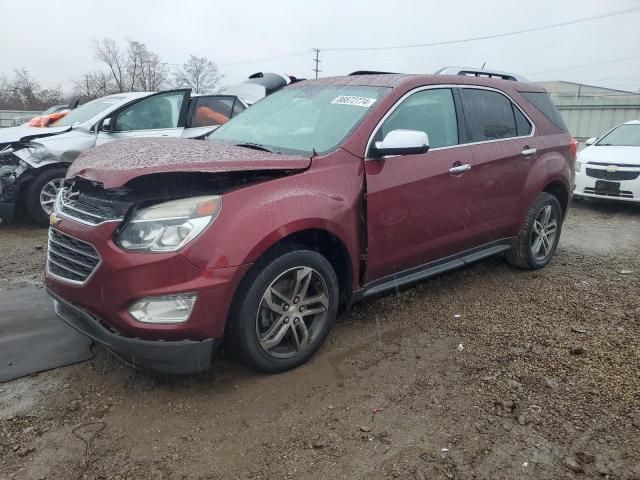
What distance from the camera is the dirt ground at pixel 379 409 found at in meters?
2.34

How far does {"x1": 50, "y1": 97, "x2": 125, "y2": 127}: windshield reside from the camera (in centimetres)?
716

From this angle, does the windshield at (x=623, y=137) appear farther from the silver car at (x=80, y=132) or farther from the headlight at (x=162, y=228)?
the headlight at (x=162, y=228)

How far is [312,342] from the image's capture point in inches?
125

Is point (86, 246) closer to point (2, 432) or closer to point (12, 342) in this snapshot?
point (2, 432)

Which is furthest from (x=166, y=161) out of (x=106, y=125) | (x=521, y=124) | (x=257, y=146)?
(x=106, y=125)

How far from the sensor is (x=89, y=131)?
22.3 feet

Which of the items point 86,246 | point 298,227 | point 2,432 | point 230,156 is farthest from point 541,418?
point 2,432

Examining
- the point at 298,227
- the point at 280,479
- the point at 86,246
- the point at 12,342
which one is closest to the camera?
the point at 280,479

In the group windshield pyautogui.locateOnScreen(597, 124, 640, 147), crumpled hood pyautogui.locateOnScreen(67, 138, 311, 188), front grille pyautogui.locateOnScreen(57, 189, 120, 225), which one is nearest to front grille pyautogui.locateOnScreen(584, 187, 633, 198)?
windshield pyautogui.locateOnScreen(597, 124, 640, 147)

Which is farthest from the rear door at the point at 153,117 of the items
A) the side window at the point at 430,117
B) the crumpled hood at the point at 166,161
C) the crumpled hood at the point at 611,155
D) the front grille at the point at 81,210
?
the crumpled hood at the point at 611,155

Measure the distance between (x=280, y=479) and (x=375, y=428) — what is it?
1.90 ft

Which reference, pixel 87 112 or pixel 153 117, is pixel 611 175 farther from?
pixel 87 112

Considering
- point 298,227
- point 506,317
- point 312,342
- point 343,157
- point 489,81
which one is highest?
point 489,81

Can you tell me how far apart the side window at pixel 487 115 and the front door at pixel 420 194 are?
173 mm
